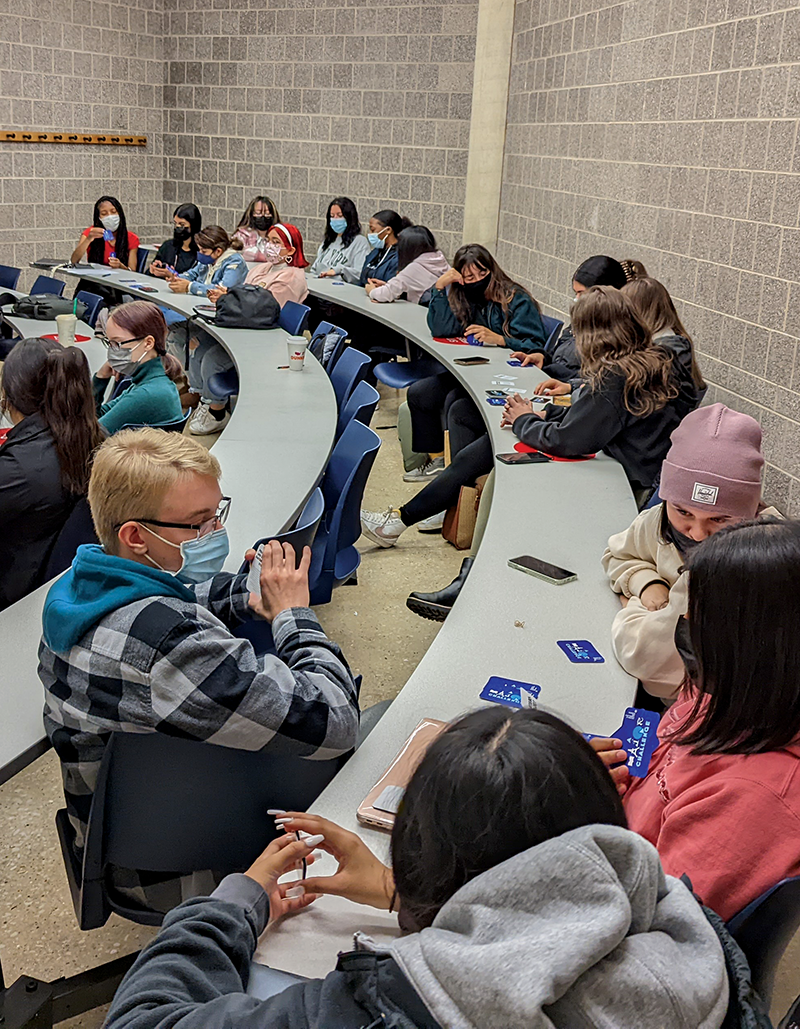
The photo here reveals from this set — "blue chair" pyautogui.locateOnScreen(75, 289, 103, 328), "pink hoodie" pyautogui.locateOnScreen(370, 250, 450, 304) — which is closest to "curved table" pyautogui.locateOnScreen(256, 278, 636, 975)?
"blue chair" pyautogui.locateOnScreen(75, 289, 103, 328)

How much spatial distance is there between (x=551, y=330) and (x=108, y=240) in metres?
4.92

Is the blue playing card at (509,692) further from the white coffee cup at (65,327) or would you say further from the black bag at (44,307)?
the black bag at (44,307)

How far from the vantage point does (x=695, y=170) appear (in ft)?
16.3

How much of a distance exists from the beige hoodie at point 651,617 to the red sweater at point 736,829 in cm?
54

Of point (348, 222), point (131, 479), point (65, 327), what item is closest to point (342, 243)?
point (348, 222)

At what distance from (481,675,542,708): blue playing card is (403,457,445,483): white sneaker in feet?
12.6

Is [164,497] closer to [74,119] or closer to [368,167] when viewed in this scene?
[368,167]

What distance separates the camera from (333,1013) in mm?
910

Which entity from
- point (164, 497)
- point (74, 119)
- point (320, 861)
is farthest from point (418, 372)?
point (74, 119)

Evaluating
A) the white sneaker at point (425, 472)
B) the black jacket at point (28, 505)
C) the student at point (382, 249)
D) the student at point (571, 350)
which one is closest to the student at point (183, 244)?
the student at point (382, 249)

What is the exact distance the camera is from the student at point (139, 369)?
376cm

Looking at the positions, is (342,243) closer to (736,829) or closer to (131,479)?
(131,479)

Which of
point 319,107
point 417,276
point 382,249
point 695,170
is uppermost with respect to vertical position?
point 319,107

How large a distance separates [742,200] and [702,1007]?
13.7ft
